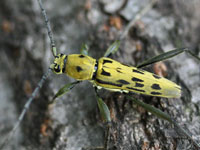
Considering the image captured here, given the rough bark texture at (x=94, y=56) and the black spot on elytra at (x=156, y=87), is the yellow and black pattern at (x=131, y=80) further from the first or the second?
the rough bark texture at (x=94, y=56)

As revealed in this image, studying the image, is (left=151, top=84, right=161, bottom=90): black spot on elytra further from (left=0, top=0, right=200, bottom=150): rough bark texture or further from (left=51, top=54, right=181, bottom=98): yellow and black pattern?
(left=0, top=0, right=200, bottom=150): rough bark texture

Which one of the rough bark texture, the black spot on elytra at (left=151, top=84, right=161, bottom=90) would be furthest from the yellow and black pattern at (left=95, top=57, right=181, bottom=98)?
the rough bark texture

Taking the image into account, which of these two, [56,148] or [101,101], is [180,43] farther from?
[56,148]

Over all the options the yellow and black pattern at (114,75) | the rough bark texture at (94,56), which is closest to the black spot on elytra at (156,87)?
the yellow and black pattern at (114,75)

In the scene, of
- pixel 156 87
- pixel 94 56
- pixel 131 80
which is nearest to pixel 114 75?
pixel 131 80

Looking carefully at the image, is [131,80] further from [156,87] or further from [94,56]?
[94,56]

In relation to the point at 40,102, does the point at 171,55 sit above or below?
above

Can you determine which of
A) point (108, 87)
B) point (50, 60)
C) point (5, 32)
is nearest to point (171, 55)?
point (108, 87)
